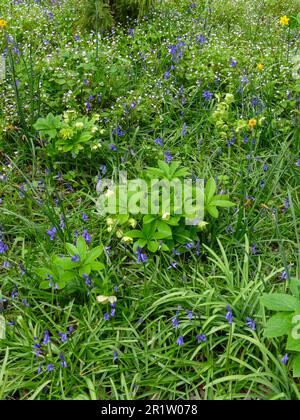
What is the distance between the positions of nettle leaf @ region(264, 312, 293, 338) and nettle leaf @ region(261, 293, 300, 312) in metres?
0.04

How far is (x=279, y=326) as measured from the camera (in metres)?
2.13

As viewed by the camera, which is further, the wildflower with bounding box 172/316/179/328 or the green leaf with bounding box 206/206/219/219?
the green leaf with bounding box 206/206/219/219

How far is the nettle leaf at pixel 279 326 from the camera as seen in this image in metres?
2.11

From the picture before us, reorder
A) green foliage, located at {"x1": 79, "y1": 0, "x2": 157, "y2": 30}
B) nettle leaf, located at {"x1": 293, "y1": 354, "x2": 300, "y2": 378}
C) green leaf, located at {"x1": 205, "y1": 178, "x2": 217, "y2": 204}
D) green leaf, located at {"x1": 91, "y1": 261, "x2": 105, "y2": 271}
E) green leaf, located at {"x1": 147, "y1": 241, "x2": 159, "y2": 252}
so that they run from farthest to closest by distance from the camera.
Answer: green foliage, located at {"x1": 79, "y1": 0, "x2": 157, "y2": 30} → green leaf, located at {"x1": 205, "y1": 178, "x2": 217, "y2": 204} → green leaf, located at {"x1": 147, "y1": 241, "x2": 159, "y2": 252} → green leaf, located at {"x1": 91, "y1": 261, "x2": 105, "y2": 271} → nettle leaf, located at {"x1": 293, "y1": 354, "x2": 300, "y2": 378}

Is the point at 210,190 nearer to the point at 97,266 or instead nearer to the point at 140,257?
the point at 140,257

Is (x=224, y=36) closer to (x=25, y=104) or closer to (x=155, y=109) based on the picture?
(x=155, y=109)

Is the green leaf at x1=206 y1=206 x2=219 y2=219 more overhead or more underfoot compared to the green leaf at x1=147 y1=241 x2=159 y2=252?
more overhead

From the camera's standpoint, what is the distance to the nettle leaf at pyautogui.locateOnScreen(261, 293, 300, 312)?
213 cm

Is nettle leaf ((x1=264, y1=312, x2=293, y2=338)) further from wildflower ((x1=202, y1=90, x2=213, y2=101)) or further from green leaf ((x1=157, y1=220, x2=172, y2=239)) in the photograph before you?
wildflower ((x1=202, y1=90, x2=213, y2=101))

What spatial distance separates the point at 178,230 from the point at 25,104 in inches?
75.8

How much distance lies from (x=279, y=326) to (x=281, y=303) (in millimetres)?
105

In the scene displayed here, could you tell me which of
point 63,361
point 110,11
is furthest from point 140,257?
point 110,11

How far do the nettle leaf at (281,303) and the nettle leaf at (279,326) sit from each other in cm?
4

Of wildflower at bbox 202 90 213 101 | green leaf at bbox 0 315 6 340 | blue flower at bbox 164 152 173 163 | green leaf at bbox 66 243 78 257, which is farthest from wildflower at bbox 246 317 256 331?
wildflower at bbox 202 90 213 101
